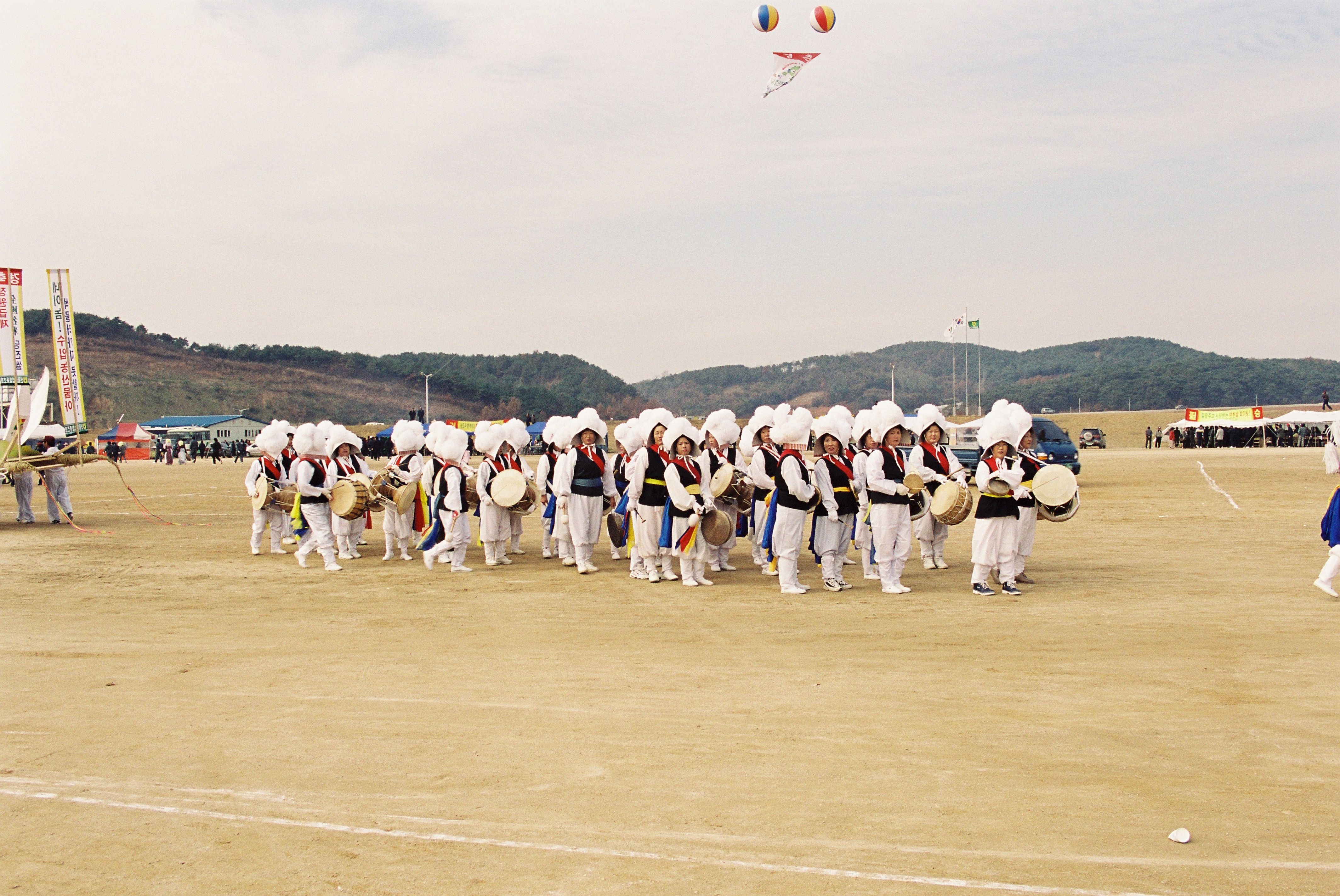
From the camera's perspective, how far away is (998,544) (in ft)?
33.3

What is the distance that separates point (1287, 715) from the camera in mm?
5824

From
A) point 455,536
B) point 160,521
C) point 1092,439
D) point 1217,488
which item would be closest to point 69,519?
point 160,521

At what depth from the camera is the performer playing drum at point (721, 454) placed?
1240cm

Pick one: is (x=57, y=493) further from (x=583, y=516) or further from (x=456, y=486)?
(x=583, y=516)

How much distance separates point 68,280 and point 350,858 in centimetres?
2133

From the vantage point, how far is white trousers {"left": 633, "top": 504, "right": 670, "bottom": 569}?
1145 centimetres

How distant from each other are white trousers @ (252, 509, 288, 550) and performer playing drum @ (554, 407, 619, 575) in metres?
4.74

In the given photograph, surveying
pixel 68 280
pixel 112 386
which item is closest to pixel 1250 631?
pixel 68 280

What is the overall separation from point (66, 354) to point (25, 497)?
5.28m

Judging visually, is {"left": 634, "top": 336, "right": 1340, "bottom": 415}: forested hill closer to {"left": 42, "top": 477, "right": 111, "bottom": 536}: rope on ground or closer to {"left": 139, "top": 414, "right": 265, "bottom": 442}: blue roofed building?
{"left": 139, "top": 414, "right": 265, "bottom": 442}: blue roofed building

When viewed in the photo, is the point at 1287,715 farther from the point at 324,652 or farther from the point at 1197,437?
the point at 1197,437

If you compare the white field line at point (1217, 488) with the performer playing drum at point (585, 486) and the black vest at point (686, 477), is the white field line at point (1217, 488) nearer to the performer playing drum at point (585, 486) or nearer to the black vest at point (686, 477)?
the black vest at point (686, 477)

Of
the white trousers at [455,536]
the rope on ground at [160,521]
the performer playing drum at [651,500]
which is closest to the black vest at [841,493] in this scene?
the performer playing drum at [651,500]

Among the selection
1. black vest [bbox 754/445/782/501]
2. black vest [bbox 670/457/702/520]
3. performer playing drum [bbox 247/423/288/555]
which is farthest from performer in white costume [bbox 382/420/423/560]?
black vest [bbox 754/445/782/501]
